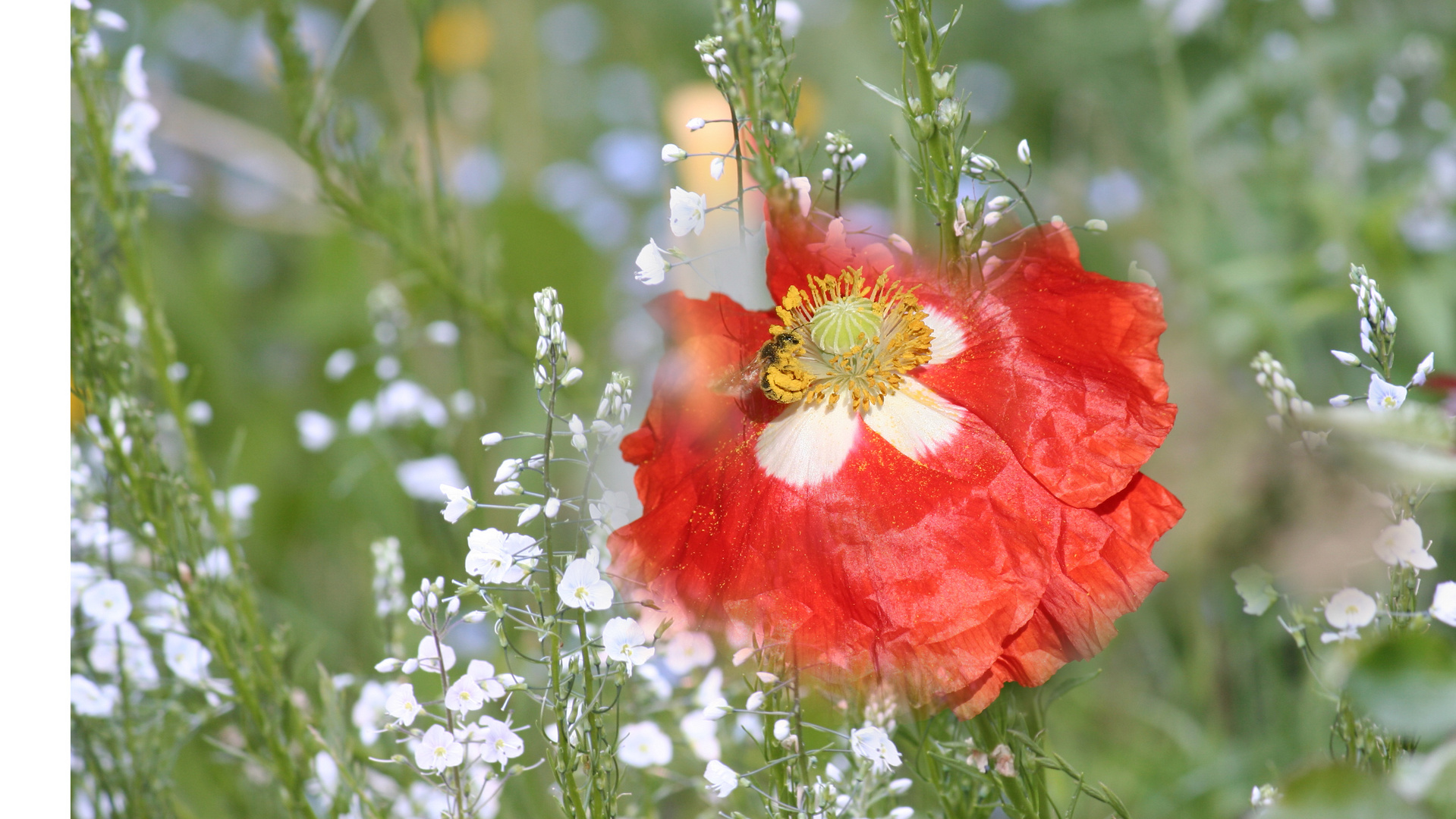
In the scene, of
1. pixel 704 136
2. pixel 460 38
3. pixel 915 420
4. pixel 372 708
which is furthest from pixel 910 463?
pixel 460 38

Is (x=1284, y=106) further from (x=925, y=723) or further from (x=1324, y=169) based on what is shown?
(x=925, y=723)

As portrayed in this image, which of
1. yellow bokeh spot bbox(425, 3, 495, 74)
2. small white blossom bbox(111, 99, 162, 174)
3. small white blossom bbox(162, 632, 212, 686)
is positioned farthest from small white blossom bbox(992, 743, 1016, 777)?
yellow bokeh spot bbox(425, 3, 495, 74)

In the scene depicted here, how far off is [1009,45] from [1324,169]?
19.1 inches

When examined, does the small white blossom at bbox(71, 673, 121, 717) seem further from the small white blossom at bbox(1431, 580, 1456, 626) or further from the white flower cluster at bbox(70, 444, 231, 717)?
the small white blossom at bbox(1431, 580, 1456, 626)

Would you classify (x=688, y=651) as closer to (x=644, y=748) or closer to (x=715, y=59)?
(x=644, y=748)

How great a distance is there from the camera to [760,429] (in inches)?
17.6

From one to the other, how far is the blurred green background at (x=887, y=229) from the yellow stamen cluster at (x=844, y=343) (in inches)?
1.7

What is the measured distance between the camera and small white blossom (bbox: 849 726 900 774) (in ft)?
1.21

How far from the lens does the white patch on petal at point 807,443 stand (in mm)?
428

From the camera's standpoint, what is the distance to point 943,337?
0.45 metres

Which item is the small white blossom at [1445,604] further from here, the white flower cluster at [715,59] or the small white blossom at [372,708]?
the small white blossom at [372,708]

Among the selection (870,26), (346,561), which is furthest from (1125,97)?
(346,561)

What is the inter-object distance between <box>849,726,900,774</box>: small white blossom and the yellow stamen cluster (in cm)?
13
